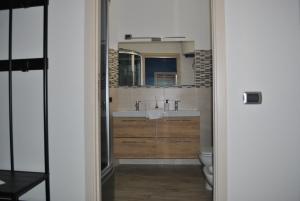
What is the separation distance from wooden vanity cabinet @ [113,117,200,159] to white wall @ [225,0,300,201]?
1623 millimetres

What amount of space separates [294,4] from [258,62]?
46 centimetres

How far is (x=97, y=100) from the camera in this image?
158cm

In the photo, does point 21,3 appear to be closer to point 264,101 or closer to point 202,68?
point 264,101

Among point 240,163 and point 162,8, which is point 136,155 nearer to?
point 240,163

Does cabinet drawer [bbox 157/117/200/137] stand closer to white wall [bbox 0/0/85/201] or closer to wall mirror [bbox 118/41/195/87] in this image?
wall mirror [bbox 118/41/195/87]

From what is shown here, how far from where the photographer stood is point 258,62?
4.95 ft

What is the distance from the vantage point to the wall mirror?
11.9 ft

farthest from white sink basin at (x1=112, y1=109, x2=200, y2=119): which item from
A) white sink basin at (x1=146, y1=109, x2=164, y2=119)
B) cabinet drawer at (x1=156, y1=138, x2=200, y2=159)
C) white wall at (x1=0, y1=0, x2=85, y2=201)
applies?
white wall at (x1=0, y1=0, x2=85, y2=201)

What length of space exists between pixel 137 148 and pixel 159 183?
23.5 inches

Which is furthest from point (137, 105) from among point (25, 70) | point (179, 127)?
point (25, 70)

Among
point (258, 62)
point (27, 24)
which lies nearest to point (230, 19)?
point (258, 62)

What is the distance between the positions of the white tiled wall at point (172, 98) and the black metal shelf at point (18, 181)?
2.07 m

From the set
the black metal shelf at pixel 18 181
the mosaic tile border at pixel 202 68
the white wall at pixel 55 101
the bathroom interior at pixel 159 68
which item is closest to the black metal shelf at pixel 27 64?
the white wall at pixel 55 101

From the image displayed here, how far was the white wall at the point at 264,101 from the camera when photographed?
150cm
